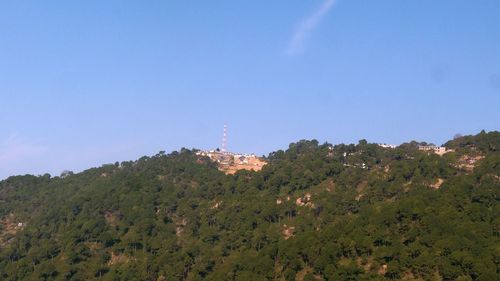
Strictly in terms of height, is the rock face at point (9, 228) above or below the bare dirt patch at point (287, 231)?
above

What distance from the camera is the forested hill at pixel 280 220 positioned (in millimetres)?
54562

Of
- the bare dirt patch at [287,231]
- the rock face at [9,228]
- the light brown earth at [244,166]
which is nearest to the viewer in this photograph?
the bare dirt patch at [287,231]

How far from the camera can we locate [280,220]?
2781 inches

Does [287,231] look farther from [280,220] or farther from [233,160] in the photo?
[233,160]

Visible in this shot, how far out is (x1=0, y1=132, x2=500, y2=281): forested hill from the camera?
54.6 metres

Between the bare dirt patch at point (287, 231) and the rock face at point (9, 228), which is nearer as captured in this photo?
the bare dirt patch at point (287, 231)

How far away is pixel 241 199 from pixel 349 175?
14.1 metres

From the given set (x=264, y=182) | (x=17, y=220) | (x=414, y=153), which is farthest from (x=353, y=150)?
(x=17, y=220)

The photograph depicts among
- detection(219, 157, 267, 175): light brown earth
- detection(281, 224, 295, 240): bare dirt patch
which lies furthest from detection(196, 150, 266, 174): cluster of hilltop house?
detection(281, 224, 295, 240): bare dirt patch

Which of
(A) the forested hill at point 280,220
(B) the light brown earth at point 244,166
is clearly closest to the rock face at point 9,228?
(A) the forested hill at point 280,220

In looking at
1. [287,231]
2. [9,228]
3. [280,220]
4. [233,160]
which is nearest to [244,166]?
[233,160]

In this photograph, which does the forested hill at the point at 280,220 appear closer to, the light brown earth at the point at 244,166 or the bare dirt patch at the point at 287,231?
the bare dirt patch at the point at 287,231

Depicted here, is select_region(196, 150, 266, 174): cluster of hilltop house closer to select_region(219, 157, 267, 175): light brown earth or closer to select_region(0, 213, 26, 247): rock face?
select_region(219, 157, 267, 175): light brown earth

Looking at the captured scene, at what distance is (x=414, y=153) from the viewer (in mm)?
81250
